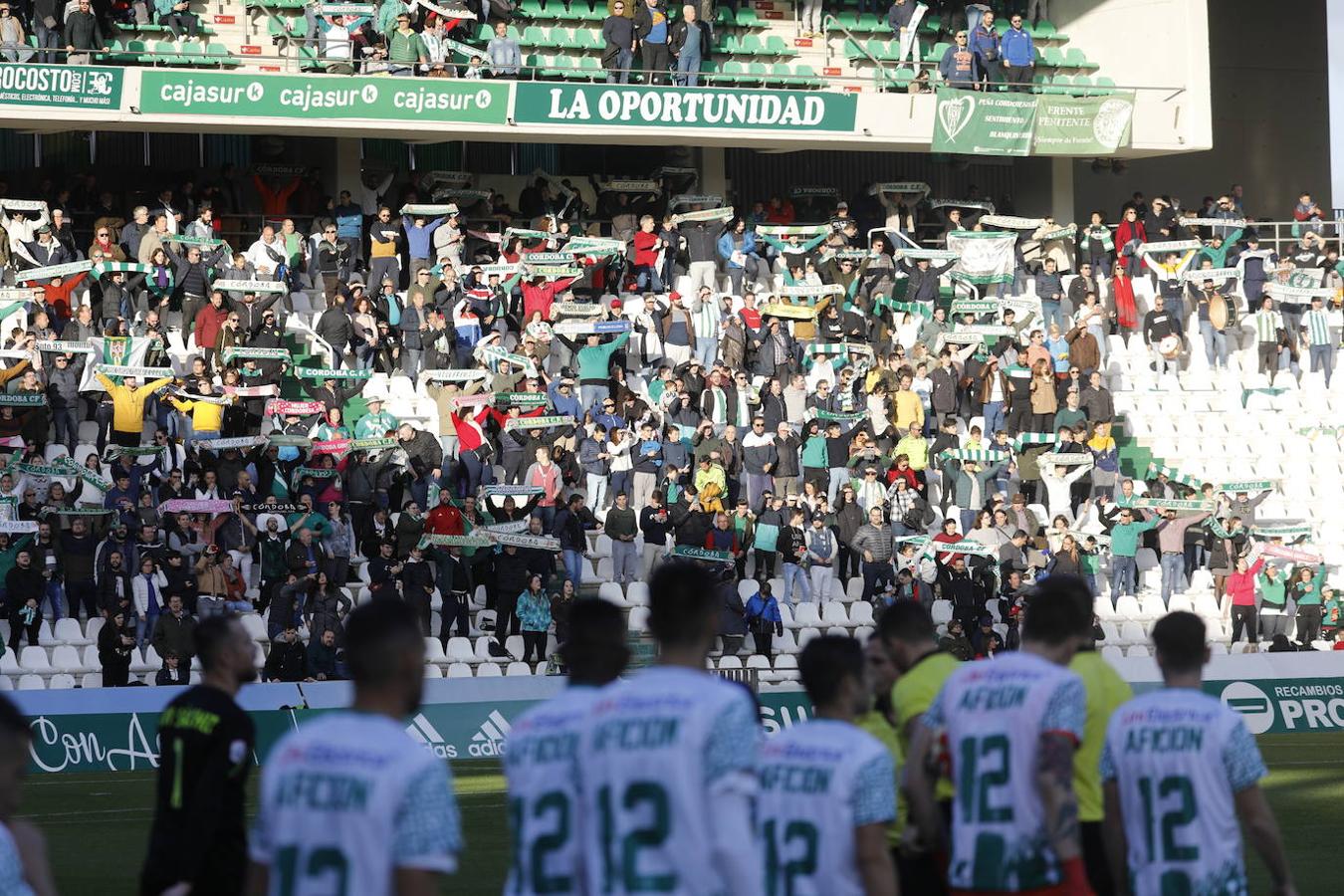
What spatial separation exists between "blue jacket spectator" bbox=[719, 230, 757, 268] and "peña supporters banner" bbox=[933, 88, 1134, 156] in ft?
14.8

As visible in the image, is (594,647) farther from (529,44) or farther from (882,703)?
(529,44)

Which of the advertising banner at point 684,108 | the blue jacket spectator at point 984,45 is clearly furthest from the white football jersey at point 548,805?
the blue jacket spectator at point 984,45

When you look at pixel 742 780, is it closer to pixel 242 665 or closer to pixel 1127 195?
pixel 242 665

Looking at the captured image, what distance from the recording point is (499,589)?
2358 centimetres

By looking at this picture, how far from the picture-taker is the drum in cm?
3219

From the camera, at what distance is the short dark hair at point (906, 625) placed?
7.25 meters

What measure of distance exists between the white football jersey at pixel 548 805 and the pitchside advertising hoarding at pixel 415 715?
12640mm

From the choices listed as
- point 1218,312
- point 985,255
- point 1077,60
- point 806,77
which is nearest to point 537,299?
point 985,255

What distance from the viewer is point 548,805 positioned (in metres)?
5.61

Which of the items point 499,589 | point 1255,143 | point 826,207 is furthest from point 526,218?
point 1255,143

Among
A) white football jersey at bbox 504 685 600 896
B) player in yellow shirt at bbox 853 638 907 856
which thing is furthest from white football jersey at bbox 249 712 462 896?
player in yellow shirt at bbox 853 638 907 856

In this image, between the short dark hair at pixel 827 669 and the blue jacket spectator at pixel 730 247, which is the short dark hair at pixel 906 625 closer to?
the short dark hair at pixel 827 669

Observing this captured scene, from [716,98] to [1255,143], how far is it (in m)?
14.2

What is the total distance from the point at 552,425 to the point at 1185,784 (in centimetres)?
2022
